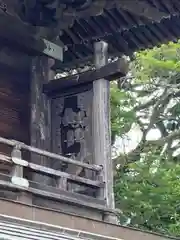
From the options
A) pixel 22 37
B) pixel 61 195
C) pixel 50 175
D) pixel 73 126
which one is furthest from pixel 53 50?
pixel 61 195

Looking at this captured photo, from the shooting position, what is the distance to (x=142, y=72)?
13.2 m

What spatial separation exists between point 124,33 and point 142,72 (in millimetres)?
5610

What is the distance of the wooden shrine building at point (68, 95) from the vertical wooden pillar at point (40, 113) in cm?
1

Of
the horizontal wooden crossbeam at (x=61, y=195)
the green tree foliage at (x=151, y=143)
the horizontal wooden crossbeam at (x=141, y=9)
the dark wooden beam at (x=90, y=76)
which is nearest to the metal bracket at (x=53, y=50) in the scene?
the dark wooden beam at (x=90, y=76)

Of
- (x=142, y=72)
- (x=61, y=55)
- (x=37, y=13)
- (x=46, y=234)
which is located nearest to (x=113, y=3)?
(x=37, y=13)

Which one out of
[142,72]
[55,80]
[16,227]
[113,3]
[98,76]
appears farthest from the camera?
A: [142,72]

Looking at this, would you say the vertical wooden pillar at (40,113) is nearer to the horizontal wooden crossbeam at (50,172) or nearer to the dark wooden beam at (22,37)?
the dark wooden beam at (22,37)

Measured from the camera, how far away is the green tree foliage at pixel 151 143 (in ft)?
36.9

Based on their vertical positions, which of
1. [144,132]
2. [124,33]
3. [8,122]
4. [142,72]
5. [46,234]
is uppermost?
[142,72]

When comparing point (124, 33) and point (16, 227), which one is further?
point (124, 33)

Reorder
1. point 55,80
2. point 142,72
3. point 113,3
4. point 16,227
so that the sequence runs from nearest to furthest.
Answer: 1. point 16,227
2. point 113,3
3. point 55,80
4. point 142,72

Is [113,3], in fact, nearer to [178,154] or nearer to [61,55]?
[61,55]

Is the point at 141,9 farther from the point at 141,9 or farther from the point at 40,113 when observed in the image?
the point at 40,113

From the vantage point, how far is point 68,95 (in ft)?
24.5
